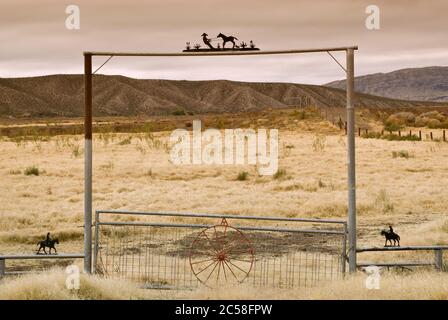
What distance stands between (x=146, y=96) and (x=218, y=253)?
14717cm

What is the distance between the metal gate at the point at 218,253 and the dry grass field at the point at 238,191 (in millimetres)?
906

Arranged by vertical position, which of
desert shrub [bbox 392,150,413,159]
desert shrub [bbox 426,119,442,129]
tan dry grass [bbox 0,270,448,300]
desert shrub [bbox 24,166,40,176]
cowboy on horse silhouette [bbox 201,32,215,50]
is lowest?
tan dry grass [bbox 0,270,448,300]

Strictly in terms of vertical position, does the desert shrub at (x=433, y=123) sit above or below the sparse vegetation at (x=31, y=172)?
above

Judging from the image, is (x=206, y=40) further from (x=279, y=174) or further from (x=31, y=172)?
(x=31, y=172)

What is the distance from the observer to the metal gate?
1069 centimetres

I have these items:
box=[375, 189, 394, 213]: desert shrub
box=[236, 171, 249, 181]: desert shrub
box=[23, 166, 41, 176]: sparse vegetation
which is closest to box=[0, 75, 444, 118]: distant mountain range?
box=[23, 166, 41, 176]: sparse vegetation

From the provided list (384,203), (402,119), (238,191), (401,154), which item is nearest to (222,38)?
(384,203)

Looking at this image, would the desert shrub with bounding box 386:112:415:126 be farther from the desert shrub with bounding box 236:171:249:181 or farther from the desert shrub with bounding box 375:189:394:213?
the desert shrub with bounding box 375:189:394:213

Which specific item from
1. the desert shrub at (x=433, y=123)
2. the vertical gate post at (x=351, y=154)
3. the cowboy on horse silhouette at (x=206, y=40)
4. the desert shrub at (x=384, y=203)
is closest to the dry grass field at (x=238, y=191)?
the desert shrub at (x=384, y=203)

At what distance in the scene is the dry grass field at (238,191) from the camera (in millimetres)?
15547

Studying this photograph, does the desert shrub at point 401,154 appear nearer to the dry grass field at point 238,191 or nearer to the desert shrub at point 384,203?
the dry grass field at point 238,191

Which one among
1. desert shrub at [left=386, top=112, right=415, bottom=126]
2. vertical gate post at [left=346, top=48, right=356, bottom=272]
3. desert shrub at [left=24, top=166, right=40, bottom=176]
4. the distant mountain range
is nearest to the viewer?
vertical gate post at [left=346, top=48, right=356, bottom=272]

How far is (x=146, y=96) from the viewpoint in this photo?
6181 inches

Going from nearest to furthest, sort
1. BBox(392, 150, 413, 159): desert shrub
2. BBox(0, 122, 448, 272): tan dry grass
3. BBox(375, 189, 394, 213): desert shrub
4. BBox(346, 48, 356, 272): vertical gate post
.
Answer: BBox(346, 48, 356, 272): vertical gate post < BBox(0, 122, 448, 272): tan dry grass < BBox(375, 189, 394, 213): desert shrub < BBox(392, 150, 413, 159): desert shrub
